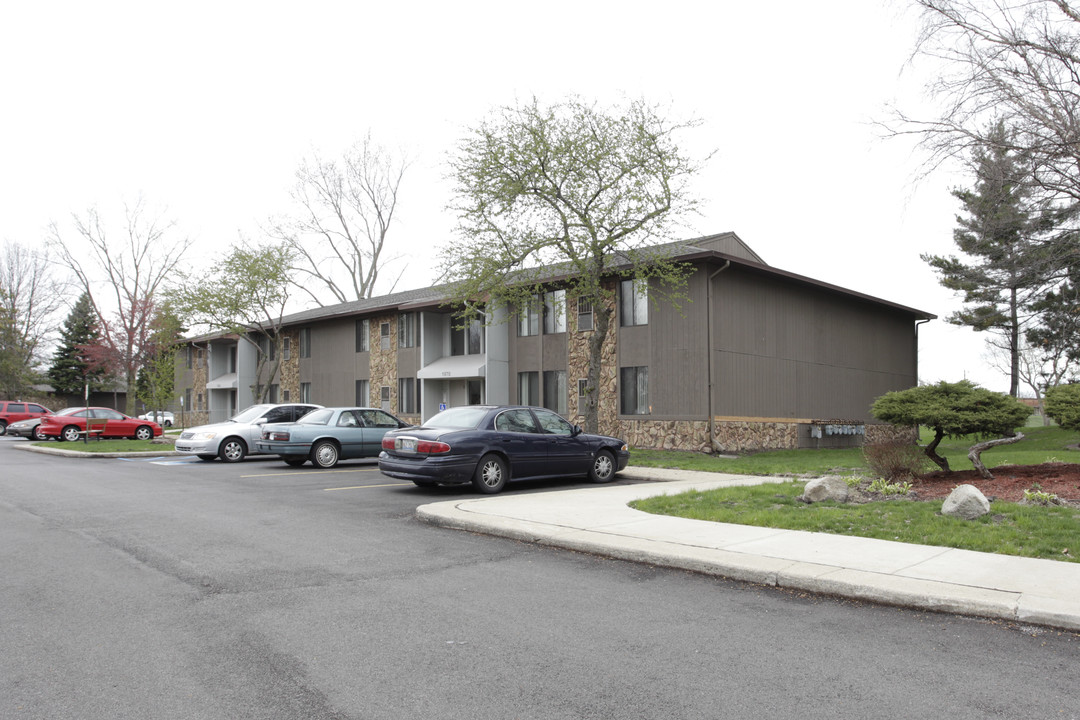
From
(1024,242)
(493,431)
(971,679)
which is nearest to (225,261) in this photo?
(493,431)

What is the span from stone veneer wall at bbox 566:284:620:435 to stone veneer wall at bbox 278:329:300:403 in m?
17.7

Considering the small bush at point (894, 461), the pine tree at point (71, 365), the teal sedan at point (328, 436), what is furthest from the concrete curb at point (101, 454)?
the pine tree at point (71, 365)

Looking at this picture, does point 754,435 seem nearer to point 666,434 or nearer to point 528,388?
point 666,434

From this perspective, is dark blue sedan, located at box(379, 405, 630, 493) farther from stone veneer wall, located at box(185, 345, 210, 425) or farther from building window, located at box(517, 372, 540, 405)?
stone veneer wall, located at box(185, 345, 210, 425)

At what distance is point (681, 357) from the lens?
22.1 metres

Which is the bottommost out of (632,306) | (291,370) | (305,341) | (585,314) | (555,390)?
(555,390)

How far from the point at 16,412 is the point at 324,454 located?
30.5m

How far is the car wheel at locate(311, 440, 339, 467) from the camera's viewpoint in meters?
17.5

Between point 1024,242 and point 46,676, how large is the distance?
23.8 m

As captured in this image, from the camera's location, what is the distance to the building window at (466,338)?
94.6ft

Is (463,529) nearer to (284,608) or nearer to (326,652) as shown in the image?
(284,608)

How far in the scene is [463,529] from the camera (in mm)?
9148

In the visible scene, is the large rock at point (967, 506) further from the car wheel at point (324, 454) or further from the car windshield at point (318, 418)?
the car windshield at point (318, 418)

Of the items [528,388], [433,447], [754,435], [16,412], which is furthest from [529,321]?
[16,412]
